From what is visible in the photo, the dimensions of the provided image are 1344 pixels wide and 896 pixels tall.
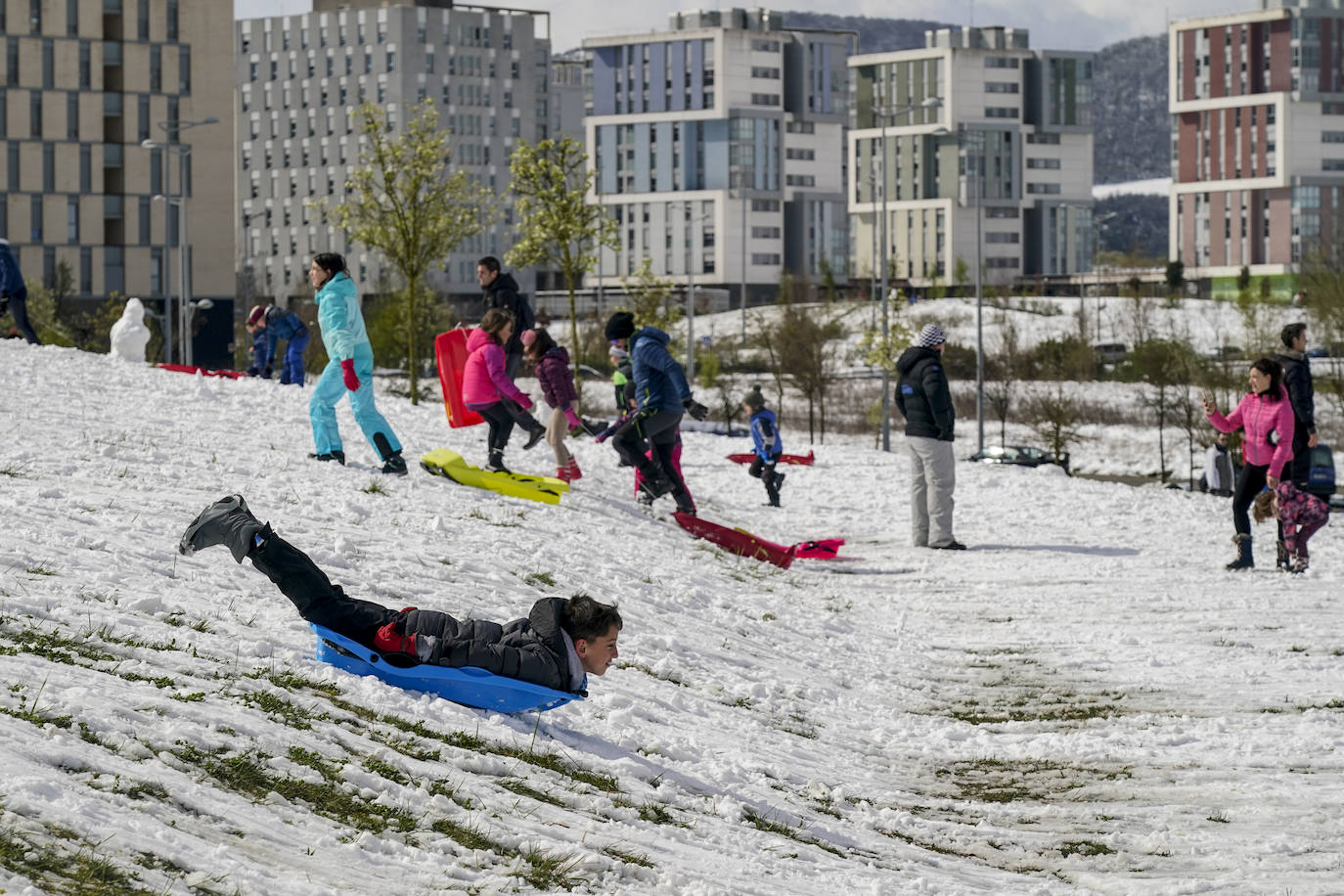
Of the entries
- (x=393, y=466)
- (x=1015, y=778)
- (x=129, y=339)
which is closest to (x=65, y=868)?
(x=1015, y=778)

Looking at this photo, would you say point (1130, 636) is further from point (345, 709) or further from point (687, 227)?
point (687, 227)

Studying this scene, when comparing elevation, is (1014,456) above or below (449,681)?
below

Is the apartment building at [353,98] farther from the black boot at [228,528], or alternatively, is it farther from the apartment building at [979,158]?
the black boot at [228,528]

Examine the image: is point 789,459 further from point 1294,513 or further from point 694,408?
point 1294,513

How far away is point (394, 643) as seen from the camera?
6.82m

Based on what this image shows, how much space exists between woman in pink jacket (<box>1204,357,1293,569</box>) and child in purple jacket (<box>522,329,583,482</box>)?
6042 millimetres

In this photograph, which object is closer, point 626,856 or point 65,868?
point 65,868

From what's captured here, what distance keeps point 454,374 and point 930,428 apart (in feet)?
15.7

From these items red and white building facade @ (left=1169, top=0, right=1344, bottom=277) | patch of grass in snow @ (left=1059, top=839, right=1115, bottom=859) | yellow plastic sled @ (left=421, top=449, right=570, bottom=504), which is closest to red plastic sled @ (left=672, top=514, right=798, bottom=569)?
yellow plastic sled @ (left=421, top=449, right=570, bottom=504)

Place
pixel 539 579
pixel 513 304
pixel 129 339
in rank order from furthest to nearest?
pixel 129 339
pixel 513 304
pixel 539 579

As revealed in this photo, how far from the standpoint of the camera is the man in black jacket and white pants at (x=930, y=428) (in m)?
15.8

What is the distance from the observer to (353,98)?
142 metres

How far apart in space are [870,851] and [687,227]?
13158 cm

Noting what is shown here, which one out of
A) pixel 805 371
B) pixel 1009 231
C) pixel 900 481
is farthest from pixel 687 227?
pixel 900 481
